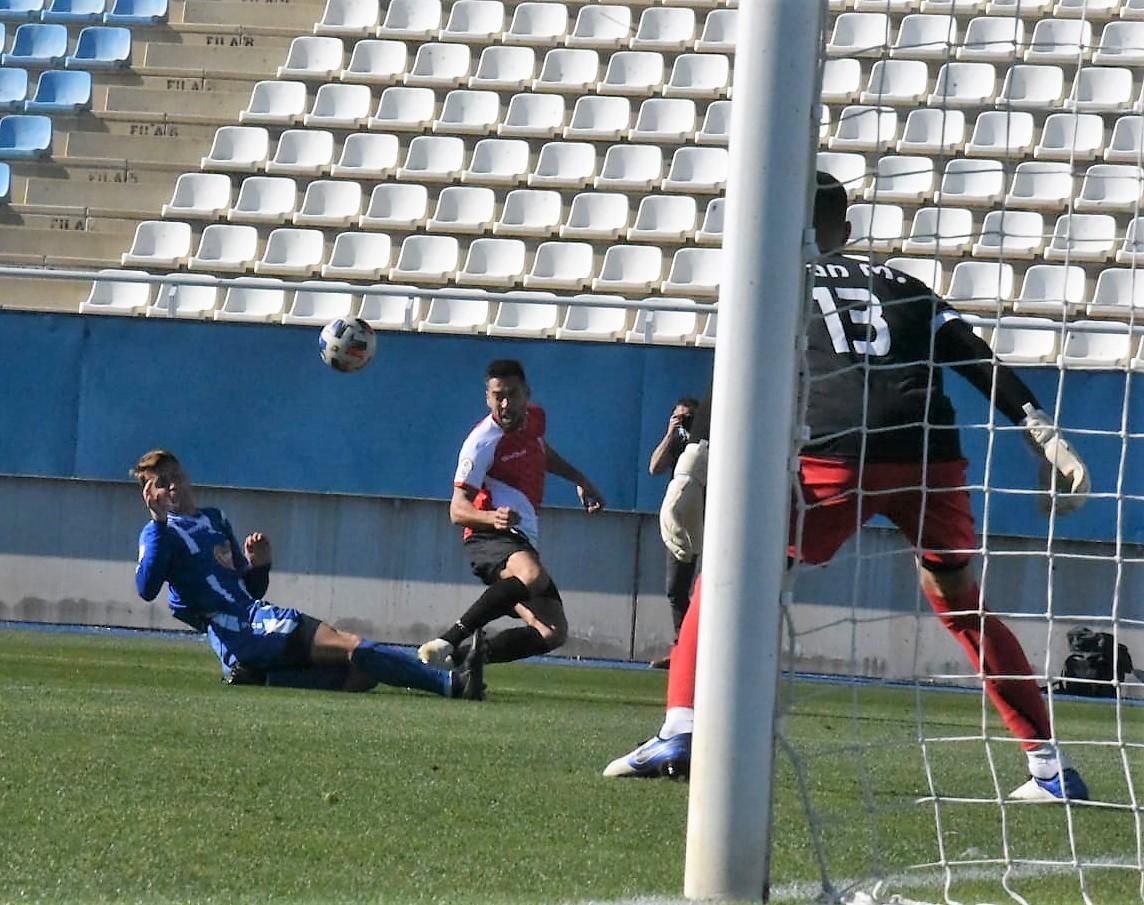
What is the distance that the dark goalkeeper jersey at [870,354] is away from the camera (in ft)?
17.1

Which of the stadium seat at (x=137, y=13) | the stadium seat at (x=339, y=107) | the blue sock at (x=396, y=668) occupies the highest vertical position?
the stadium seat at (x=137, y=13)

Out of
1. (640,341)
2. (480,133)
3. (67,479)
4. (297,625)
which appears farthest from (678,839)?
(480,133)

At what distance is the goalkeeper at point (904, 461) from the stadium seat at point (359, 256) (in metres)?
9.95

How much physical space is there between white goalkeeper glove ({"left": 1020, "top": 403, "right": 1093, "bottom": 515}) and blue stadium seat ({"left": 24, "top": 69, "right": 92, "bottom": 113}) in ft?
45.4

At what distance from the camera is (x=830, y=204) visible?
4.60 meters

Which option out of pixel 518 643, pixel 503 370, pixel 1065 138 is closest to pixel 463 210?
pixel 1065 138

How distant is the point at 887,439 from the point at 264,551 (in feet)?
22.5

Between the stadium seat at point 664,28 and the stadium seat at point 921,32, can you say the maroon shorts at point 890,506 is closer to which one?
the stadium seat at point 921,32

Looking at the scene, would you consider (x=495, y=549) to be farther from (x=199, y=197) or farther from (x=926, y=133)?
(x=199, y=197)

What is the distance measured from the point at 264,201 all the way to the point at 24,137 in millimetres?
2613

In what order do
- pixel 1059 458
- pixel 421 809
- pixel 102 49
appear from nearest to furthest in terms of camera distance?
pixel 421 809 < pixel 1059 458 < pixel 102 49

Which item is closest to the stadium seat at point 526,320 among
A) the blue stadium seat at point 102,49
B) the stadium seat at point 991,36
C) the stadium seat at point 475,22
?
the stadium seat at point 475,22

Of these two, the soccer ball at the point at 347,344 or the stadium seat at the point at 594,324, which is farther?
the stadium seat at the point at 594,324

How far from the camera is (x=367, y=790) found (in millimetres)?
4879
